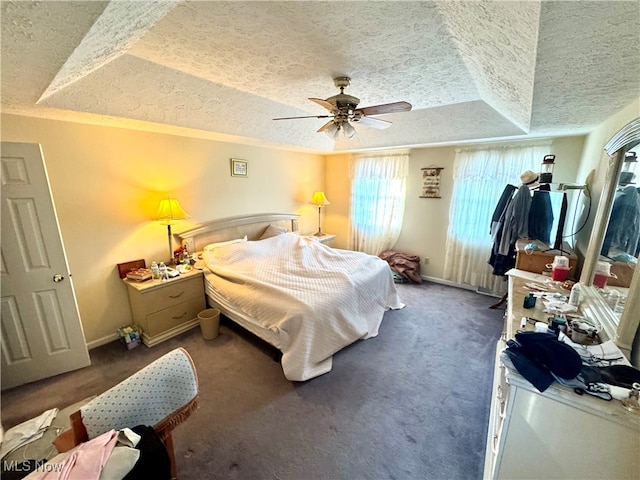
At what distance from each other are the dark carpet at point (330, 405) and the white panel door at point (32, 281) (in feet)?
0.71

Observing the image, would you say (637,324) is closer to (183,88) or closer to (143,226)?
(183,88)

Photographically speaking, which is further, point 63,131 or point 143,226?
point 143,226

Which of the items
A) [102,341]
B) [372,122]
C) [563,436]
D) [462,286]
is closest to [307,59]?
[372,122]

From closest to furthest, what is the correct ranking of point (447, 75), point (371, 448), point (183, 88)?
point (371, 448)
point (447, 75)
point (183, 88)

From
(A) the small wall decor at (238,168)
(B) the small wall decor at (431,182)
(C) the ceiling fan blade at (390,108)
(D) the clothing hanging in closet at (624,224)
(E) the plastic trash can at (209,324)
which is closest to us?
(D) the clothing hanging in closet at (624,224)

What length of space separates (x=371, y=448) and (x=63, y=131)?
11.9 feet

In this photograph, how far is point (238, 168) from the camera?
3.73 m

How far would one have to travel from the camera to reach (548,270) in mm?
2404

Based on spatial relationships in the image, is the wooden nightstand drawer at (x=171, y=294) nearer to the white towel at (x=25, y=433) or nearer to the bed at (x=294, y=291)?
the bed at (x=294, y=291)

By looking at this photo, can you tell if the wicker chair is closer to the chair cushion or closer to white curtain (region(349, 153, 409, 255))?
the chair cushion

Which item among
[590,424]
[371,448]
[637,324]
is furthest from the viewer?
[371,448]

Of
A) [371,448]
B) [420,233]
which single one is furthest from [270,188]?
[371,448]

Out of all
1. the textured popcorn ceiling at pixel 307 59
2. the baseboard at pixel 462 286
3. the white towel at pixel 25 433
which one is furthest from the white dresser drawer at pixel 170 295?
the baseboard at pixel 462 286

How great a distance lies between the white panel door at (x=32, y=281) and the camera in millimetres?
1944
